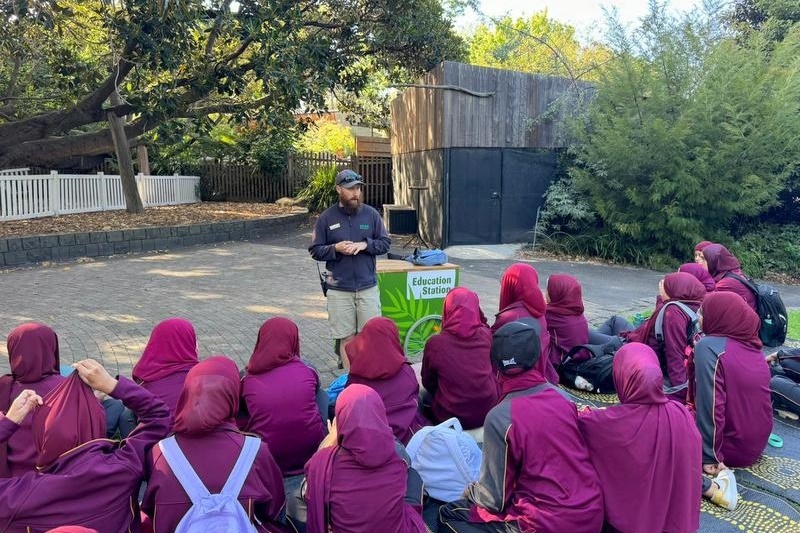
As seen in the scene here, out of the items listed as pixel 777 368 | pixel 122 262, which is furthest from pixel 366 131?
pixel 777 368

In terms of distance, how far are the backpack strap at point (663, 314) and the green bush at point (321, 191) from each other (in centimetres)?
1511

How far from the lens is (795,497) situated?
3.61m

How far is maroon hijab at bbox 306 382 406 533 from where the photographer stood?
2420 mm

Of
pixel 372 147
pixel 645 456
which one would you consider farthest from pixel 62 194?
pixel 645 456

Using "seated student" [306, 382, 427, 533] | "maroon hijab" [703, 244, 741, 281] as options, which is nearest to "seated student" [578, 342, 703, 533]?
"seated student" [306, 382, 427, 533]

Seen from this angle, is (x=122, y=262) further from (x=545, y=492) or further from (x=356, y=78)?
(x=545, y=492)

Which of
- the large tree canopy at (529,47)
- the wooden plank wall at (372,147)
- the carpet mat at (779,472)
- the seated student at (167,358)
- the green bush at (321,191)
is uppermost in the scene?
the large tree canopy at (529,47)

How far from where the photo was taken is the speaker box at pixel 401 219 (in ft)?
46.4

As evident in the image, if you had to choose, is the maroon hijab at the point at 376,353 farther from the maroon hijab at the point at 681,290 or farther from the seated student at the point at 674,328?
the maroon hijab at the point at 681,290

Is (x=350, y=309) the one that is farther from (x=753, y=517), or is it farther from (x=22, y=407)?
(x=753, y=517)

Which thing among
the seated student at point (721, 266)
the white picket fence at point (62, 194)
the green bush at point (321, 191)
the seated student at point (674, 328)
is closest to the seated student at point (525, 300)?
the seated student at point (674, 328)

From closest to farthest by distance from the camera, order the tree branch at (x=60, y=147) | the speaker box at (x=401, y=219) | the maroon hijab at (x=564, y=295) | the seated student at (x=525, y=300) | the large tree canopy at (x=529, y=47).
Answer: the seated student at (x=525, y=300)
the maroon hijab at (x=564, y=295)
the speaker box at (x=401, y=219)
the tree branch at (x=60, y=147)
the large tree canopy at (x=529, y=47)

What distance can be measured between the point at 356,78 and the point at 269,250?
421 centimetres

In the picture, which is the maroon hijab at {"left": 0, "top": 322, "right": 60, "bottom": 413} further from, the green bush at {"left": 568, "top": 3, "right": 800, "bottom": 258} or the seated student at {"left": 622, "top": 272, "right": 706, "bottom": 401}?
the green bush at {"left": 568, "top": 3, "right": 800, "bottom": 258}
